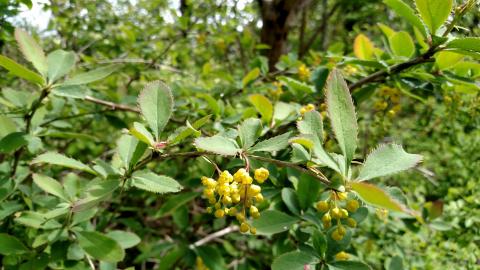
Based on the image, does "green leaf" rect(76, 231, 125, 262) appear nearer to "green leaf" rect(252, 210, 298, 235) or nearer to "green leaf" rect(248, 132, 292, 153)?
"green leaf" rect(252, 210, 298, 235)

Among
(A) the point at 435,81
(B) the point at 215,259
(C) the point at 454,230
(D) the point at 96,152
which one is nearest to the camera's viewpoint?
(A) the point at 435,81

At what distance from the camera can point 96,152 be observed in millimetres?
2934

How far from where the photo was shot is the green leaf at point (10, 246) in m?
1.16

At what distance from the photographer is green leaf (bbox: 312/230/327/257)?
3.48ft

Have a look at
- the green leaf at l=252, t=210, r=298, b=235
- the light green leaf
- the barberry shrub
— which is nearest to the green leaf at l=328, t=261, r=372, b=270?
the barberry shrub

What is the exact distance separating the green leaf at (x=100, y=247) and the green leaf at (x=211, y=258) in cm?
59

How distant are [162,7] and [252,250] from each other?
1848 millimetres

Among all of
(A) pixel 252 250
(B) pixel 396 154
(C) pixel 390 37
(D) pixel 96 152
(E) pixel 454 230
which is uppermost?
(C) pixel 390 37

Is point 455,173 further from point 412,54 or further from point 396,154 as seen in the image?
point 396,154

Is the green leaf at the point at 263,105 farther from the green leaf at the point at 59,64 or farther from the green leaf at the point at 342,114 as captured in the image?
the green leaf at the point at 59,64

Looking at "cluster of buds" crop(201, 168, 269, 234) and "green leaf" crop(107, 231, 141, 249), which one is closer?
"cluster of buds" crop(201, 168, 269, 234)

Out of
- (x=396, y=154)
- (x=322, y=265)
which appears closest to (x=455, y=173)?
(x=322, y=265)

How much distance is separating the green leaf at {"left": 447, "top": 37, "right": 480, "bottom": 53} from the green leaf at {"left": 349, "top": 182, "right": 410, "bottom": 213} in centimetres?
51

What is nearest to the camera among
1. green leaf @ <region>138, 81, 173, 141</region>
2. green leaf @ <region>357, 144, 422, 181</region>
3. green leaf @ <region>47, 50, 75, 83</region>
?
green leaf @ <region>357, 144, 422, 181</region>
